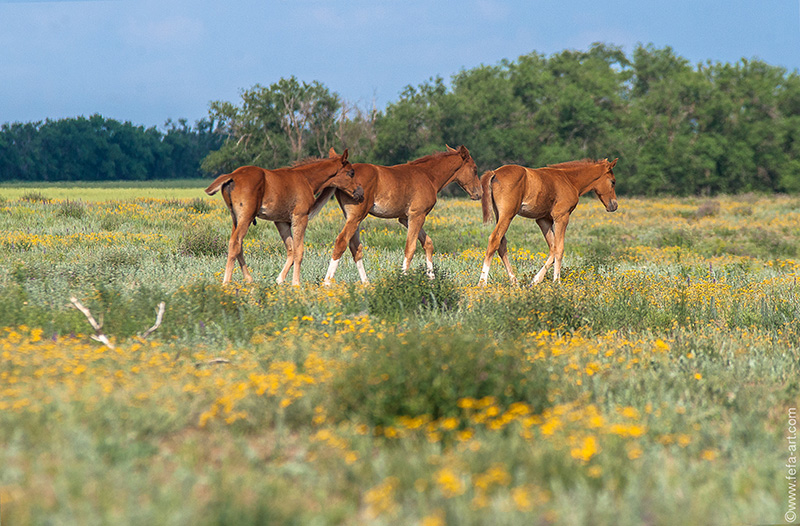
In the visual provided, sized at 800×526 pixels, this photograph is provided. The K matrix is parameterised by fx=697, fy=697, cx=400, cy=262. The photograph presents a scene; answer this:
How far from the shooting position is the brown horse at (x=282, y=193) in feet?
30.3

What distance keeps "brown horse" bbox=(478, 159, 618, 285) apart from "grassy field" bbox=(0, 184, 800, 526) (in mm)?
1383

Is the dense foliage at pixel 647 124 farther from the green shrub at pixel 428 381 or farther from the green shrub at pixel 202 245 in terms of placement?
the green shrub at pixel 428 381

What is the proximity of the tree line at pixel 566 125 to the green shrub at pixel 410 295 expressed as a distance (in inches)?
1783

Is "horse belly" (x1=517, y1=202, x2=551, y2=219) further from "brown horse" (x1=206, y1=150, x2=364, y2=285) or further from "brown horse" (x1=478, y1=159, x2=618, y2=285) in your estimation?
"brown horse" (x1=206, y1=150, x2=364, y2=285)

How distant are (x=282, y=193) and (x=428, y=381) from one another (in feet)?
17.2

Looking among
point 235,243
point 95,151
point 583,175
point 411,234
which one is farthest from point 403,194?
point 95,151

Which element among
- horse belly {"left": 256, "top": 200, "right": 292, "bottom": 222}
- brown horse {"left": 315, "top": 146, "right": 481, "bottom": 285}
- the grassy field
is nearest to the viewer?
the grassy field

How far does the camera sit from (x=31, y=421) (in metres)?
4.48

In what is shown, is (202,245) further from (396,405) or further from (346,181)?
(396,405)

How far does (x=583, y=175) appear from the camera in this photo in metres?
12.2

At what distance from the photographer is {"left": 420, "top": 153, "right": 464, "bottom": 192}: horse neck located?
1125cm

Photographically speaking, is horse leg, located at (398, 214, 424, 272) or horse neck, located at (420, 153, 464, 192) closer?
horse leg, located at (398, 214, 424, 272)

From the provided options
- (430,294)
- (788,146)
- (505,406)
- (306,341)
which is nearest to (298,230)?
(430,294)

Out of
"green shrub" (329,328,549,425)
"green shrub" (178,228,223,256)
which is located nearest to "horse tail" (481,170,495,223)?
"green shrub" (329,328,549,425)
